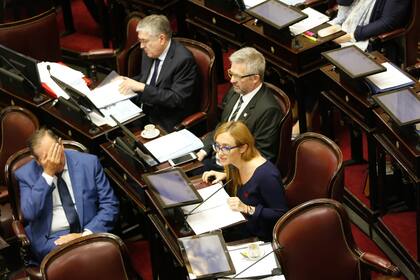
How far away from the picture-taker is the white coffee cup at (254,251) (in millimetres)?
4020

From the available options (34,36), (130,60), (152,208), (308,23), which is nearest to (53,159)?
(152,208)

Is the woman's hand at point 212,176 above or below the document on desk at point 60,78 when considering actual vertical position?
below

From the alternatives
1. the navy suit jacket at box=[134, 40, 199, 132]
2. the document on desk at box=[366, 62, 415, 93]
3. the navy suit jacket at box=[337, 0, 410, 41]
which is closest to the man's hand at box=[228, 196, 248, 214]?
the document on desk at box=[366, 62, 415, 93]

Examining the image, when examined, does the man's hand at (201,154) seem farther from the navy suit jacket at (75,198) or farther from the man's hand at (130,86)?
the man's hand at (130,86)

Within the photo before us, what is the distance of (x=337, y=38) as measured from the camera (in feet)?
18.6

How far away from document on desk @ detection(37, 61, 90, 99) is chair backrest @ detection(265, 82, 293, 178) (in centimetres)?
135

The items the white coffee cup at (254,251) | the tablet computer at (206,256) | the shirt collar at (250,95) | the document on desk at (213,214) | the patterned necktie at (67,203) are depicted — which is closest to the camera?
the tablet computer at (206,256)

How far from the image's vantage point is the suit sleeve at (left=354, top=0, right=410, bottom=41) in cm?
559

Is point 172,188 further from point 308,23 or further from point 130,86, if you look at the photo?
point 308,23

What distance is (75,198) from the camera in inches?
186

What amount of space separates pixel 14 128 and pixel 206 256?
6.08ft

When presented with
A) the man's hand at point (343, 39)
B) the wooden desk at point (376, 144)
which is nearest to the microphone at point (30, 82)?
the wooden desk at point (376, 144)

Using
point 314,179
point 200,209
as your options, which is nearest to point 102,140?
point 200,209

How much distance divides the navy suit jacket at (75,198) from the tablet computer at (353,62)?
157 centimetres
